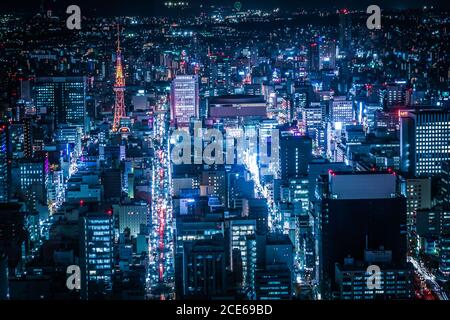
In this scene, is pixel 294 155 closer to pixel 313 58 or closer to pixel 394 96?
pixel 313 58

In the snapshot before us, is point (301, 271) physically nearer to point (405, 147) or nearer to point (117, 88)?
point (405, 147)

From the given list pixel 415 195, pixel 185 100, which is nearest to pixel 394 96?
pixel 185 100

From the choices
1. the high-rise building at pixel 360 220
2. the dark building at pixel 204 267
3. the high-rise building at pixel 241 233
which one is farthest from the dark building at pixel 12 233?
the high-rise building at pixel 360 220

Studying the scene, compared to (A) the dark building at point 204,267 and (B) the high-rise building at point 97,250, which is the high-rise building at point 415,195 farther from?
(B) the high-rise building at point 97,250

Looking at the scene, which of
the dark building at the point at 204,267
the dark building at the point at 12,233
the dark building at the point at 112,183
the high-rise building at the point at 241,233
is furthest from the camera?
the dark building at the point at 112,183

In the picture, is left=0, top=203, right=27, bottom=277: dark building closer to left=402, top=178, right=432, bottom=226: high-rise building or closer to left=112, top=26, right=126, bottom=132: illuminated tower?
left=112, top=26, right=126, bottom=132: illuminated tower

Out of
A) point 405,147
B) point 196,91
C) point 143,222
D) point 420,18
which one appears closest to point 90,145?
point 196,91
